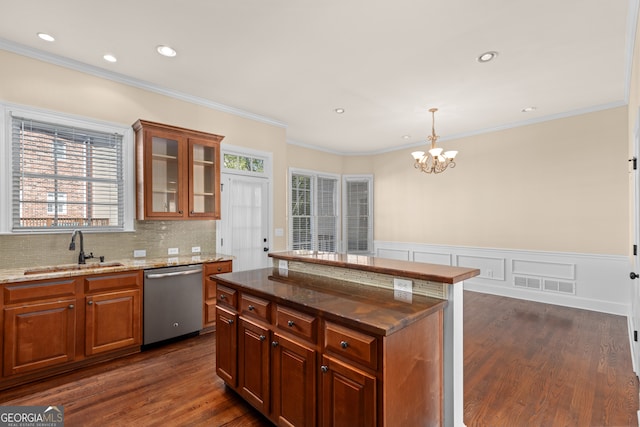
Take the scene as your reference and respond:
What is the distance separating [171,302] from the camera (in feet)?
10.9

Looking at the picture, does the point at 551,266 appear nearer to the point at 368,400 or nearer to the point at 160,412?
the point at 368,400

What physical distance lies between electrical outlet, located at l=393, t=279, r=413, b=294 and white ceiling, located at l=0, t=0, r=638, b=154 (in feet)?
6.68

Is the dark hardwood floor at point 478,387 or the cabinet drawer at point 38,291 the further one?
the cabinet drawer at point 38,291

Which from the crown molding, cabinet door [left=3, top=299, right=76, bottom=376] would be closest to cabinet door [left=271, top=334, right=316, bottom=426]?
cabinet door [left=3, top=299, right=76, bottom=376]

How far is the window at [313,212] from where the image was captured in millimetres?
6668

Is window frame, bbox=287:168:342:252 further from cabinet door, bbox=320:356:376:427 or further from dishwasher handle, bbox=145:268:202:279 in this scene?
cabinet door, bbox=320:356:376:427

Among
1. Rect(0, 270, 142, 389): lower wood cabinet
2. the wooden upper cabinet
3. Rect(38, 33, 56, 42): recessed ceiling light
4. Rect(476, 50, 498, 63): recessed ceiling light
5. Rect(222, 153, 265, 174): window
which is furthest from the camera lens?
Rect(222, 153, 265, 174): window

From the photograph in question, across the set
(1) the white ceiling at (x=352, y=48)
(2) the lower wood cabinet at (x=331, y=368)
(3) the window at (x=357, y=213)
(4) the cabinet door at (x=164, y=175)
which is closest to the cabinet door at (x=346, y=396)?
(2) the lower wood cabinet at (x=331, y=368)

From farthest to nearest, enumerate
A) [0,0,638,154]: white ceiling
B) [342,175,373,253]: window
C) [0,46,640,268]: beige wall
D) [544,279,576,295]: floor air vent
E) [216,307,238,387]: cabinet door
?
[342,175,373,253]: window
[544,279,576,295]: floor air vent
[0,46,640,268]: beige wall
[0,0,638,154]: white ceiling
[216,307,238,387]: cabinet door

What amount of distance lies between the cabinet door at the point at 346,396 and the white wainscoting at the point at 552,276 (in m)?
4.37

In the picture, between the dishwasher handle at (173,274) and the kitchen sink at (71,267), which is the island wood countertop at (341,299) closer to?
the dishwasher handle at (173,274)

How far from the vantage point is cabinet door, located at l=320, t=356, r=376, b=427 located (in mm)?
1417

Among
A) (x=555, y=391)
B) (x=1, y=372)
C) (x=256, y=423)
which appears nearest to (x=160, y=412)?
(x=256, y=423)

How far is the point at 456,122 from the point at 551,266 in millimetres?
2760
